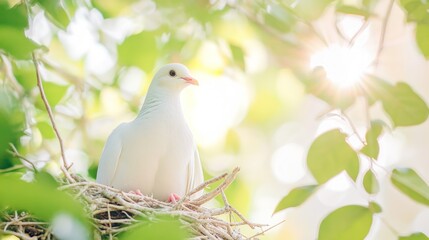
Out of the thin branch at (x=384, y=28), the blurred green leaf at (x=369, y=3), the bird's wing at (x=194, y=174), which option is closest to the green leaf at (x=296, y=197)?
the thin branch at (x=384, y=28)

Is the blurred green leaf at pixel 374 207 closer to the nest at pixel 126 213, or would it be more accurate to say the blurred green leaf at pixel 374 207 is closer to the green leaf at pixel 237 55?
the nest at pixel 126 213

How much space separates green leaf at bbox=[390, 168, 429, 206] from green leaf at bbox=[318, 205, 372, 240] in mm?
65

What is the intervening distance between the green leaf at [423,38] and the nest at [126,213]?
0.40 m

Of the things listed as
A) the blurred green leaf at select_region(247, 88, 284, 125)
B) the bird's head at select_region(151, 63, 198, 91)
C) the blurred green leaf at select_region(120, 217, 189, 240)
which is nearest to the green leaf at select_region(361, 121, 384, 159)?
the blurred green leaf at select_region(120, 217, 189, 240)

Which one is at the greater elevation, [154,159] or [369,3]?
[369,3]

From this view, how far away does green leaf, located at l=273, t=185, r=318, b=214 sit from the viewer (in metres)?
1.03

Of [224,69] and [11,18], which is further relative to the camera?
[224,69]

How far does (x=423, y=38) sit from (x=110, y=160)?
2.60 feet

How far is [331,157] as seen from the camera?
3.40ft

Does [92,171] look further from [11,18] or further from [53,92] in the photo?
[11,18]

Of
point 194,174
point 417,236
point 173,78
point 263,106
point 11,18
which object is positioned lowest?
point 263,106

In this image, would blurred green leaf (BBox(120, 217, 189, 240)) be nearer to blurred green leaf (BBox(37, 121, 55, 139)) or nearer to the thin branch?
the thin branch

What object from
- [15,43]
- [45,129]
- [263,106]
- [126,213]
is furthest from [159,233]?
[263,106]

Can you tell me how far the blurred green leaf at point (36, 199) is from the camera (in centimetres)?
44
